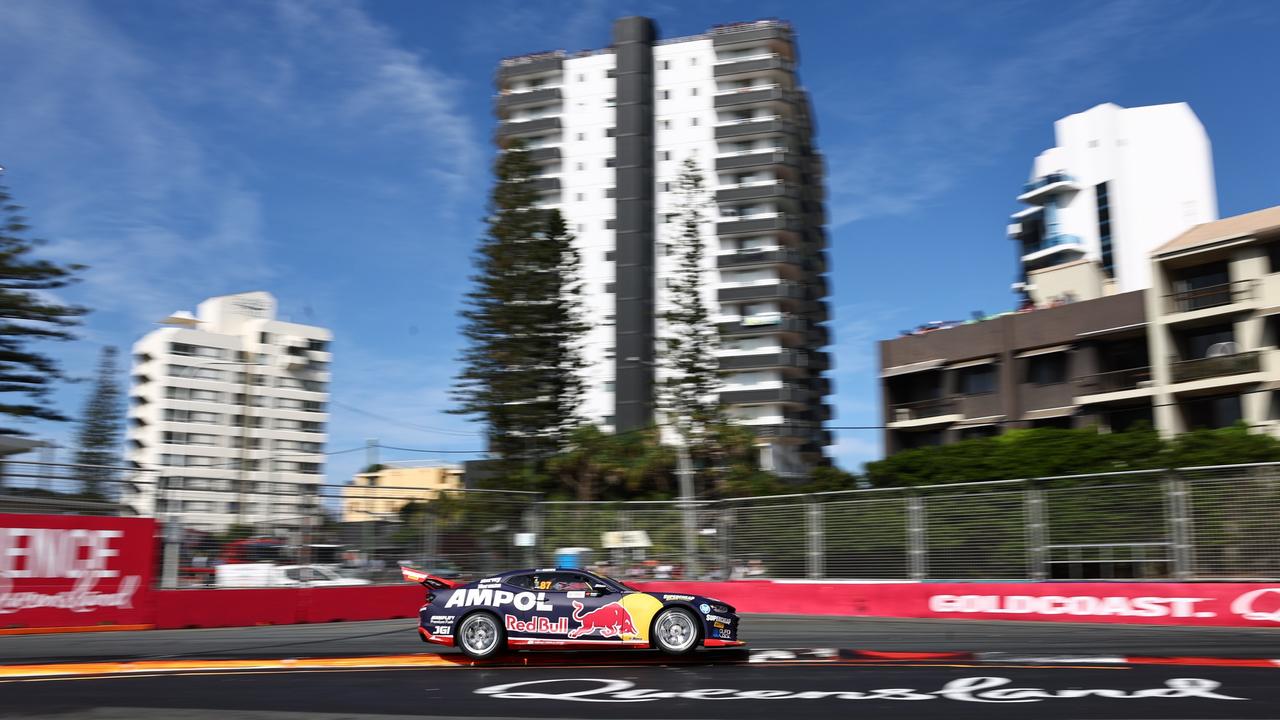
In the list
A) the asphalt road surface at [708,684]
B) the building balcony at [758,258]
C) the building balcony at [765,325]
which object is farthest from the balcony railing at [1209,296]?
the building balcony at [758,258]

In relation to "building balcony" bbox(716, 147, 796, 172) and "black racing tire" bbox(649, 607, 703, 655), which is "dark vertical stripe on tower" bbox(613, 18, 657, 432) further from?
"black racing tire" bbox(649, 607, 703, 655)

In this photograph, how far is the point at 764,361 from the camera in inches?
2817

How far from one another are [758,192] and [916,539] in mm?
55306

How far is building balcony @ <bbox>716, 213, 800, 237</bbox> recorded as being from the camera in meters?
73.3

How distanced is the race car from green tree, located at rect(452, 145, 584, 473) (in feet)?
106

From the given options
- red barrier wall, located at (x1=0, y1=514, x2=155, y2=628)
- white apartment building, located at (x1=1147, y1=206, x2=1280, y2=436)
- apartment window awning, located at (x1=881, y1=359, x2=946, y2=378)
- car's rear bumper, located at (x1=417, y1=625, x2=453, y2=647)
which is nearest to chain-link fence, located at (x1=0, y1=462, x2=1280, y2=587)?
red barrier wall, located at (x1=0, y1=514, x2=155, y2=628)

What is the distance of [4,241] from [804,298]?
53.1 meters

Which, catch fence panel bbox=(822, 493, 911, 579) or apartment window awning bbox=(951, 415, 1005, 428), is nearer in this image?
catch fence panel bbox=(822, 493, 911, 579)

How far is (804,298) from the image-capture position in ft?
249

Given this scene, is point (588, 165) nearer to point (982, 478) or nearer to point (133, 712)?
point (982, 478)

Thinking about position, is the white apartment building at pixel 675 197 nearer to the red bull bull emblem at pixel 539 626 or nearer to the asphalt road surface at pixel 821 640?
the asphalt road surface at pixel 821 640

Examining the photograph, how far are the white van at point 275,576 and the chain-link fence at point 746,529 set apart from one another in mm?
50

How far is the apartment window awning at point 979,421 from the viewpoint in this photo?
143ft

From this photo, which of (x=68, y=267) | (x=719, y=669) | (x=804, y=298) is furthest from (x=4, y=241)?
(x=804, y=298)
